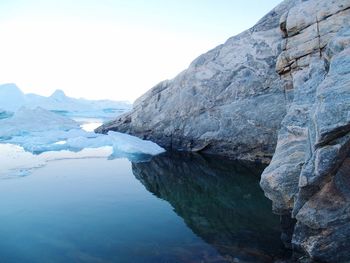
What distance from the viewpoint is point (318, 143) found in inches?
198

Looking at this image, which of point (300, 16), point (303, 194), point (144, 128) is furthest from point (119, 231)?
point (144, 128)

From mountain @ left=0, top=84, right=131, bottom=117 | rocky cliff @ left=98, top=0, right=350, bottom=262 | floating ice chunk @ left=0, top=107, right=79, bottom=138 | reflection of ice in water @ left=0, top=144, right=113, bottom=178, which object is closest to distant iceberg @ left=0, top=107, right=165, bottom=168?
floating ice chunk @ left=0, top=107, right=79, bottom=138

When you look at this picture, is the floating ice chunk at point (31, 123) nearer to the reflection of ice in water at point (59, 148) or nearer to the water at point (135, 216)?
the reflection of ice in water at point (59, 148)

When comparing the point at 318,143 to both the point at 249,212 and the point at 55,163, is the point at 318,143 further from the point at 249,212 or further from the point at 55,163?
the point at 55,163

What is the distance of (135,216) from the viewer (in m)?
8.20

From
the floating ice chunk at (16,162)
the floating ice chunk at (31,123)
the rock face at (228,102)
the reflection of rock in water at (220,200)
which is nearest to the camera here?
the reflection of rock in water at (220,200)

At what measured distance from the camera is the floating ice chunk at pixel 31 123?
2264 cm

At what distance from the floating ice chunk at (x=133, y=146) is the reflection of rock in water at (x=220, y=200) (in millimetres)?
1039

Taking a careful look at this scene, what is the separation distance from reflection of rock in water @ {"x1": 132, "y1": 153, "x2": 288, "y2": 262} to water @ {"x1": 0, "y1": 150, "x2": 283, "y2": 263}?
0.9 inches

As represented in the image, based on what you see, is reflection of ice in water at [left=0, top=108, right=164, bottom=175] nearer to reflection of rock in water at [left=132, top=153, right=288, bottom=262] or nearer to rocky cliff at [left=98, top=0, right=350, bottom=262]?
reflection of rock in water at [left=132, top=153, right=288, bottom=262]

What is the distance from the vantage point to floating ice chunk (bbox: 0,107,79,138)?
891 inches

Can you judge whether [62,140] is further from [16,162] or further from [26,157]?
[16,162]

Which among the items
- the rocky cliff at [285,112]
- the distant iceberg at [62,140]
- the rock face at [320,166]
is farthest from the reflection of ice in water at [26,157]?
the rock face at [320,166]

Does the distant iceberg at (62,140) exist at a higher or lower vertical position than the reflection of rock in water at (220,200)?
higher
